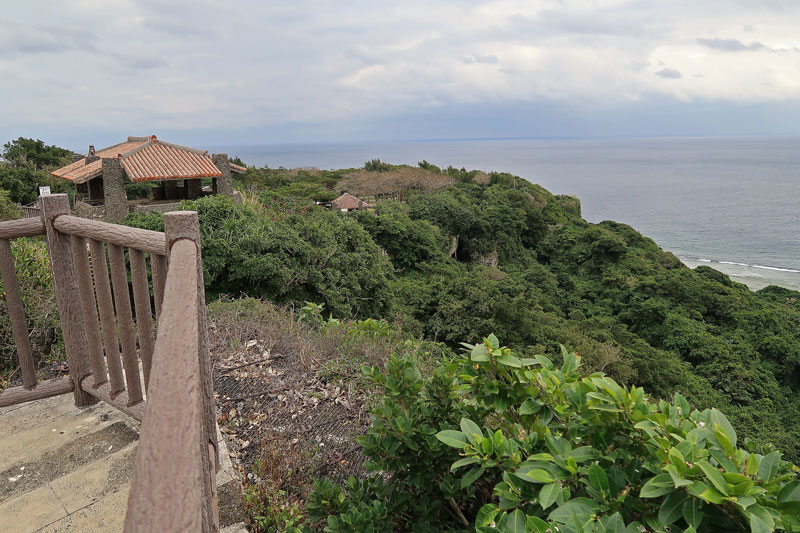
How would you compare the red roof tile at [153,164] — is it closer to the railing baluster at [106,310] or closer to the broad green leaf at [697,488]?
the railing baluster at [106,310]

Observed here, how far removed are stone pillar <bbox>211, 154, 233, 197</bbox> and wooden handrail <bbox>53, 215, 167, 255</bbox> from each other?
15.6m

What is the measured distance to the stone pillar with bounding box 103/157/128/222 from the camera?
48.8ft

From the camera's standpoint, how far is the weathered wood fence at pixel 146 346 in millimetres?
625

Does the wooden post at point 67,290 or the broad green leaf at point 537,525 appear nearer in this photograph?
the broad green leaf at point 537,525

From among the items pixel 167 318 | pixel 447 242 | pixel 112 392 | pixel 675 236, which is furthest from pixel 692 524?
pixel 675 236

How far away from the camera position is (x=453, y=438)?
1.45 m

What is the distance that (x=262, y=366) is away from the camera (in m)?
4.05

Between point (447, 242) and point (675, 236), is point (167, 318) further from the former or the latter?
point (675, 236)

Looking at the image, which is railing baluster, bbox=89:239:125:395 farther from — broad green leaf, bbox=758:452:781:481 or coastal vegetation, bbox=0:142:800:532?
broad green leaf, bbox=758:452:781:481

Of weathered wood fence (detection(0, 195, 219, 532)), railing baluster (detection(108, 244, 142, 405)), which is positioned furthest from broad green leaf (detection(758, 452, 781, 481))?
railing baluster (detection(108, 244, 142, 405))

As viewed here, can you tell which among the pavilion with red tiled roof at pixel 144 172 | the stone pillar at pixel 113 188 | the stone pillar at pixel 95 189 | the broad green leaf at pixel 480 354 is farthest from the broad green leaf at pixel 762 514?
the stone pillar at pixel 95 189

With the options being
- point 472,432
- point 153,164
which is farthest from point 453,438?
point 153,164

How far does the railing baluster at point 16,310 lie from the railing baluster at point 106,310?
486 mm

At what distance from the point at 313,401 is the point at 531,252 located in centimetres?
3253
